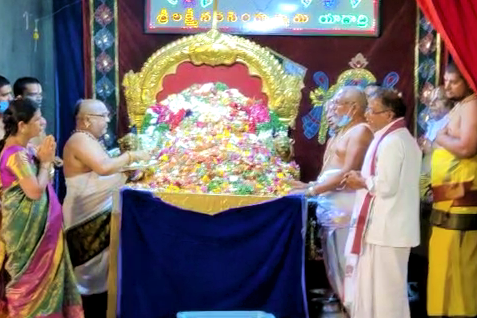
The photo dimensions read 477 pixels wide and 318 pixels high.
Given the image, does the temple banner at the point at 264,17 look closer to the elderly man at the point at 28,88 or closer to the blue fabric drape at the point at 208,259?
the elderly man at the point at 28,88

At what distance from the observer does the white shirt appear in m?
3.86

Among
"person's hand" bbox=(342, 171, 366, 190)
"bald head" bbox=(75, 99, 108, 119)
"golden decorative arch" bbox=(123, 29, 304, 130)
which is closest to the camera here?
"person's hand" bbox=(342, 171, 366, 190)

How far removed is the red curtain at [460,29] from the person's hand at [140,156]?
190 centimetres

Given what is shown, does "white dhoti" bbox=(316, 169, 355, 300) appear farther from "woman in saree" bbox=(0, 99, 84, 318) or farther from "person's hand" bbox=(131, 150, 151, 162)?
"woman in saree" bbox=(0, 99, 84, 318)

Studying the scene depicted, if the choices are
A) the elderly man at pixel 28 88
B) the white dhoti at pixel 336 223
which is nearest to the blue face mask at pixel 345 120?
the white dhoti at pixel 336 223

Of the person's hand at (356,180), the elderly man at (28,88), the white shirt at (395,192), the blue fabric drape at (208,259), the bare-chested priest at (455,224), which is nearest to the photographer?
the white shirt at (395,192)

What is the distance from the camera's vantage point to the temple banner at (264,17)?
5.55m

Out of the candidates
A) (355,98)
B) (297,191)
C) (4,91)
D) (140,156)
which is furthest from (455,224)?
(4,91)

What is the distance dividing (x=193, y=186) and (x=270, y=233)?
0.51m

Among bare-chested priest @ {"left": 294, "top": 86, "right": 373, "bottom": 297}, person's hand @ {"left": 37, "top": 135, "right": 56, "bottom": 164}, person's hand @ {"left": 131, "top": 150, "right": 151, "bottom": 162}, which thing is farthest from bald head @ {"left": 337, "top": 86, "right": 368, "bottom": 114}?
person's hand @ {"left": 37, "top": 135, "right": 56, "bottom": 164}

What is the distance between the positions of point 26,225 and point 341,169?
5.79 ft

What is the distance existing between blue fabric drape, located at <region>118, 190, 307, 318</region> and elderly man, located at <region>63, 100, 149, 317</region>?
52 cm

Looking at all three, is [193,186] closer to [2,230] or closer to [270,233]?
[270,233]

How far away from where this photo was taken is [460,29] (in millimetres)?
4055
